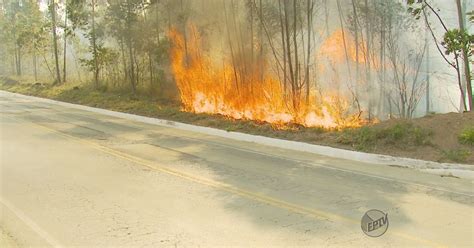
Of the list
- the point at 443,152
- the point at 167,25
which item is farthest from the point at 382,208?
the point at 167,25

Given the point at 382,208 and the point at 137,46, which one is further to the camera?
the point at 137,46

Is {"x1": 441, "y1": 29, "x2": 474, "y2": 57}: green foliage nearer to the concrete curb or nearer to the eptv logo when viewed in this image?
the concrete curb

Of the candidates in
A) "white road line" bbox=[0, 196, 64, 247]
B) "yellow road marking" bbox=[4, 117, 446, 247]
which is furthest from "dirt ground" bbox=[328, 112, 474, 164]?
"white road line" bbox=[0, 196, 64, 247]

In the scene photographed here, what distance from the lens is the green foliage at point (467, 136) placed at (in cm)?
761

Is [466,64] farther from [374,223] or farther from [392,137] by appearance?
[374,223]

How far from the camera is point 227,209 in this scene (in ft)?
16.9

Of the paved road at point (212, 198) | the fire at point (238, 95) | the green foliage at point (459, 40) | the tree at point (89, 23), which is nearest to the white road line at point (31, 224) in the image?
the paved road at point (212, 198)

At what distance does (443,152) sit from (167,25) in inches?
427

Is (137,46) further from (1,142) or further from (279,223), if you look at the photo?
(279,223)

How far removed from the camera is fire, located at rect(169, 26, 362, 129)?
36.1 ft

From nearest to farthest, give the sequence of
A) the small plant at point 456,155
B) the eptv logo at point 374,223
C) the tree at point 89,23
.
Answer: the eptv logo at point 374,223 < the small plant at point 456,155 < the tree at point 89,23

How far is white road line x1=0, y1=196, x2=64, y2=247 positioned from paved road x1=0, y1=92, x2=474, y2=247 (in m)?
0.01

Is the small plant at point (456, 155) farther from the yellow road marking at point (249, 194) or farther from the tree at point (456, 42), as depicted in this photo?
the yellow road marking at point (249, 194)

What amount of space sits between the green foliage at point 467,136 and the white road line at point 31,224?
21.0 feet
